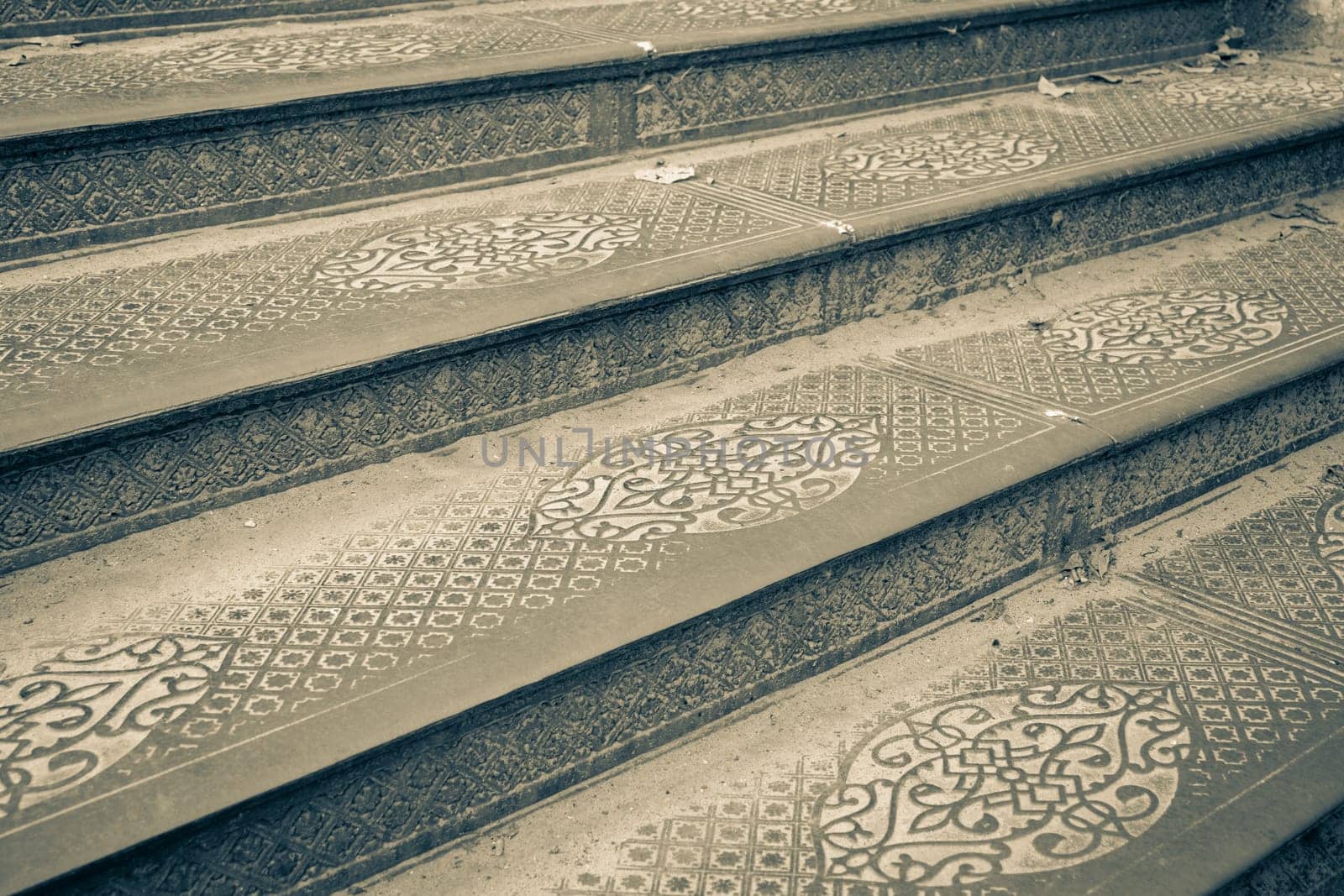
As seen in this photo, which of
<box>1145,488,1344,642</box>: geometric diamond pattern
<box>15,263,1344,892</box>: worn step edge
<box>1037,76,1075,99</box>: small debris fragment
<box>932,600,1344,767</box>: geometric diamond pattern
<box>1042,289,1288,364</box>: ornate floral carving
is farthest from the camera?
<box>1037,76,1075,99</box>: small debris fragment

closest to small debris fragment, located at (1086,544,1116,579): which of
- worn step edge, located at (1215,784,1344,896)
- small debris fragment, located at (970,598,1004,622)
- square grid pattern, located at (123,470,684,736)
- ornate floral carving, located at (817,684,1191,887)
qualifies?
small debris fragment, located at (970,598,1004,622)

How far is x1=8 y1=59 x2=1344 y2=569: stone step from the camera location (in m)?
1.84

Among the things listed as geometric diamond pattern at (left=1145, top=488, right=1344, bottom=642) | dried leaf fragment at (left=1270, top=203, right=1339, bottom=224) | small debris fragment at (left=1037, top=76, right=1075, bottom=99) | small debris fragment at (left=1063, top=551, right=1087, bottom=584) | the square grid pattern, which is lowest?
small debris fragment at (left=1063, top=551, right=1087, bottom=584)

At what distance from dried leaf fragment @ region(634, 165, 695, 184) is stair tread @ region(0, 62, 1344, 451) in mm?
34

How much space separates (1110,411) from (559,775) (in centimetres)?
118

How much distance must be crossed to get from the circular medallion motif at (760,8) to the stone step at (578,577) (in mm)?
1069

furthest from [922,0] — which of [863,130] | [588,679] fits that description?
[588,679]

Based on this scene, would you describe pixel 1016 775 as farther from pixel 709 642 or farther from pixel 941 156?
pixel 941 156

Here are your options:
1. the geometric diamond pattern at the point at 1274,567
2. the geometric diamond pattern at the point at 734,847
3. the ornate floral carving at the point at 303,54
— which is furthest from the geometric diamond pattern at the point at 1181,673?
the ornate floral carving at the point at 303,54

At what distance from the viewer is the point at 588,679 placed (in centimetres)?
163

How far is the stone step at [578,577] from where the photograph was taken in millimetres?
1435

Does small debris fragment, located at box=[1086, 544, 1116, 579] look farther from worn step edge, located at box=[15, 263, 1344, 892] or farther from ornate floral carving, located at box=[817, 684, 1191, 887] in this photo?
ornate floral carving, located at box=[817, 684, 1191, 887]

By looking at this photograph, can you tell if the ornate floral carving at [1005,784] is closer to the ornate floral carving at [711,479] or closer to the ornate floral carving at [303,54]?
Answer: the ornate floral carving at [711,479]

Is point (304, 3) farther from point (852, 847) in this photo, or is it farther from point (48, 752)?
point (852, 847)
